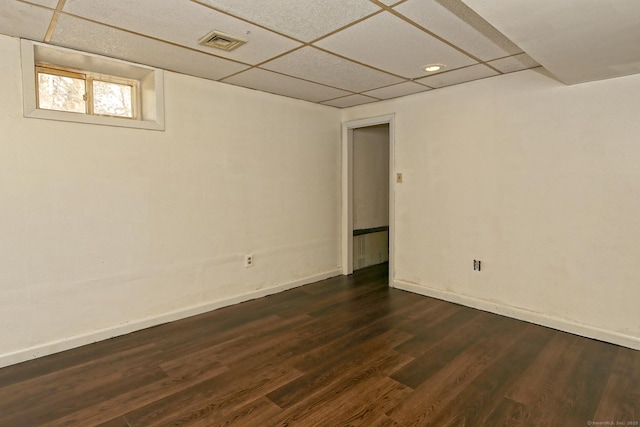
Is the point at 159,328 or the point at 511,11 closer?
the point at 511,11

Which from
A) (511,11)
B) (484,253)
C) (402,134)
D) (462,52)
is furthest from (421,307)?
(511,11)

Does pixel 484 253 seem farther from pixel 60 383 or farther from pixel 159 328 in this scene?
pixel 60 383

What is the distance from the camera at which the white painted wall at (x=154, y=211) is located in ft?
8.61

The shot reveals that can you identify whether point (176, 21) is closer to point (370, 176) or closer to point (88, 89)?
point (88, 89)

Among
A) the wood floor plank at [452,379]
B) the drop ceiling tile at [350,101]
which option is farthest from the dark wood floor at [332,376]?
the drop ceiling tile at [350,101]

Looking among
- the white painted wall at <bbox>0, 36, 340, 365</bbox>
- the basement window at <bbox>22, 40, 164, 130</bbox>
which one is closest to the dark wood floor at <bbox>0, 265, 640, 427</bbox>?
the white painted wall at <bbox>0, 36, 340, 365</bbox>

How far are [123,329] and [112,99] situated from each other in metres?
2.03

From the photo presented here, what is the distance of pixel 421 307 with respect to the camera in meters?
3.78

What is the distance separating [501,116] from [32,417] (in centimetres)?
427

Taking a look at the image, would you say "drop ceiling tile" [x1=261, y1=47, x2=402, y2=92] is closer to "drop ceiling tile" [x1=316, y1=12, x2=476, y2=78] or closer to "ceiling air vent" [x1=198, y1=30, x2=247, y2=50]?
→ "drop ceiling tile" [x1=316, y1=12, x2=476, y2=78]

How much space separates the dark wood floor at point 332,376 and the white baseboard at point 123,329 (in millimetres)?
69

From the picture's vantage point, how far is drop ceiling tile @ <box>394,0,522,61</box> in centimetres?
209

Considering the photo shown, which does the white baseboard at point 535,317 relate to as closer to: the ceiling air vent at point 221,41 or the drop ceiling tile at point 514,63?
the drop ceiling tile at point 514,63

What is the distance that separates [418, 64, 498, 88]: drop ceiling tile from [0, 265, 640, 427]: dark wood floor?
7.72 ft
